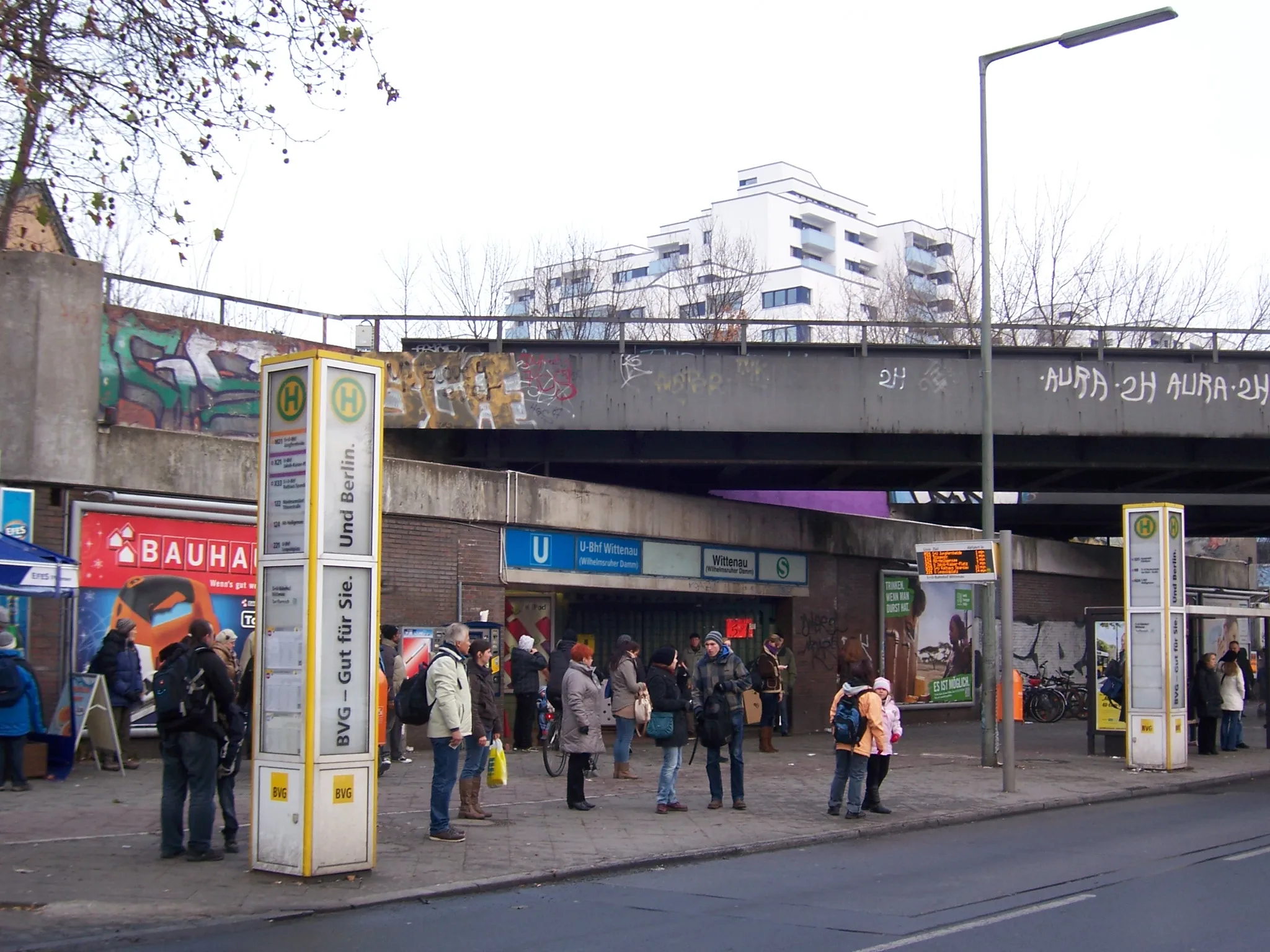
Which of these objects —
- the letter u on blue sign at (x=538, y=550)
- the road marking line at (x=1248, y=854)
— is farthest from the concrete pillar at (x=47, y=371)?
the road marking line at (x=1248, y=854)

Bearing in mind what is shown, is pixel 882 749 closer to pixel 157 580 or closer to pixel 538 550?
pixel 538 550

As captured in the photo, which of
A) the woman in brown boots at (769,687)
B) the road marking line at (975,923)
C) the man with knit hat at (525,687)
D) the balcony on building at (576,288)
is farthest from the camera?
the balcony on building at (576,288)

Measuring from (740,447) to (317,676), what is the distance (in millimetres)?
13604

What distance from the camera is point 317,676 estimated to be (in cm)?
943

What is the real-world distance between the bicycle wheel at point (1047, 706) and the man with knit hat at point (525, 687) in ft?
50.3

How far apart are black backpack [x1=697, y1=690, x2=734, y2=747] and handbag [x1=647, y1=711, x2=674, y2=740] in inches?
15.5

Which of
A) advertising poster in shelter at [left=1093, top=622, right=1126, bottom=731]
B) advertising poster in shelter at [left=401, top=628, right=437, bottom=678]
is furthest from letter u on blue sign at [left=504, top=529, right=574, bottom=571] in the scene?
advertising poster in shelter at [left=1093, top=622, right=1126, bottom=731]

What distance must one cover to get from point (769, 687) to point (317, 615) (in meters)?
11.7

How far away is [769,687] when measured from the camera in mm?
20047

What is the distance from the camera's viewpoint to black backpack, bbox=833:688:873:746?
1298cm

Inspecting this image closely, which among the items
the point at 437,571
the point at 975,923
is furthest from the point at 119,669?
the point at 975,923

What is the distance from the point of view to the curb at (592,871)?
310 inches

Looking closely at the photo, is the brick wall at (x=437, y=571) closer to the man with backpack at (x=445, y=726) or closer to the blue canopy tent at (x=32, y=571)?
the blue canopy tent at (x=32, y=571)

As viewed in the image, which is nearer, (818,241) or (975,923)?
(975,923)
